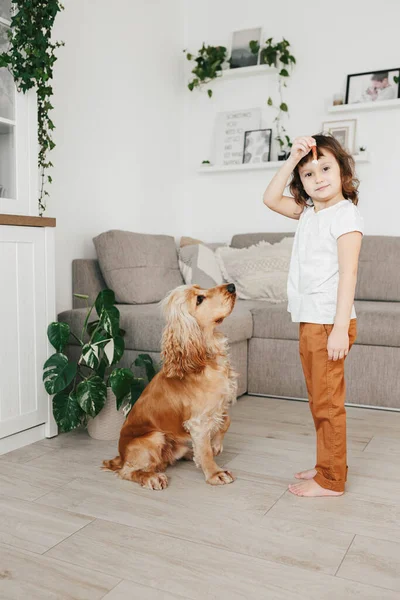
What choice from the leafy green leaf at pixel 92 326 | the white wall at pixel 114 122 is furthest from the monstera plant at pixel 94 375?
the white wall at pixel 114 122

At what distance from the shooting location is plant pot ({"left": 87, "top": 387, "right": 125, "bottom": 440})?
2.62 m

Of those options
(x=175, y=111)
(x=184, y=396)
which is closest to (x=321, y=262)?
(x=184, y=396)

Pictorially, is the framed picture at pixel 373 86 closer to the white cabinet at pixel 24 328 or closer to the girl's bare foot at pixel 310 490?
the white cabinet at pixel 24 328

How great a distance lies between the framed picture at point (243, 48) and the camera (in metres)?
4.28

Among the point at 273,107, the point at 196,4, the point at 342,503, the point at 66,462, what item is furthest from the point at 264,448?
the point at 196,4

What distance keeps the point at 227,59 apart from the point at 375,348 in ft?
8.30

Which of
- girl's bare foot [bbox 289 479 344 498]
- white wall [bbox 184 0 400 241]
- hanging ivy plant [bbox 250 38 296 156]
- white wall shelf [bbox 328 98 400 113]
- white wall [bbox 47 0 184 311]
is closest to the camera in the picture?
girl's bare foot [bbox 289 479 344 498]

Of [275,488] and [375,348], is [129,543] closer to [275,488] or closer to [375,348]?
[275,488]

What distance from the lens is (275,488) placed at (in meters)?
2.08

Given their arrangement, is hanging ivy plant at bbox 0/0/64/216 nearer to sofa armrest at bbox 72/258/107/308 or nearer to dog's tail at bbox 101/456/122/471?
sofa armrest at bbox 72/258/107/308

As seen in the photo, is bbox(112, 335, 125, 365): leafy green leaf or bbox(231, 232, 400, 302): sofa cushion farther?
bbox(231, 232, 400, 302): sofa cushion

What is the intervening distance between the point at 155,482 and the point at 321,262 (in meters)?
0.94

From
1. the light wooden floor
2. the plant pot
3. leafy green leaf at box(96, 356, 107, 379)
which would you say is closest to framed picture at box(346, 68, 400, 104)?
the light wooden floor

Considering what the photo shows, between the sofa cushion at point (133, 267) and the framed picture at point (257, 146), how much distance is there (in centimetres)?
117
